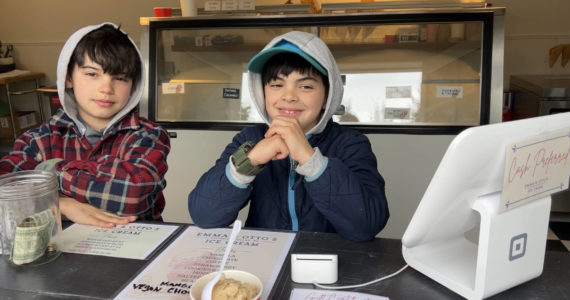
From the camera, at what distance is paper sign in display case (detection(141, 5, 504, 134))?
6.88 ft

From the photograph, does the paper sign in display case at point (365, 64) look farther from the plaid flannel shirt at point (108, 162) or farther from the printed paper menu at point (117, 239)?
the printed paper menu at point (117, 239)

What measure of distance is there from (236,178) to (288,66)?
14.9 inches

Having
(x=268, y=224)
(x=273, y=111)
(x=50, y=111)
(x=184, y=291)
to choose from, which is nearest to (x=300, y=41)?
(x=273, y=111)

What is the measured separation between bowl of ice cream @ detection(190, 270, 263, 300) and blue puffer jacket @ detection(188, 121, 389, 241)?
0.35 meters

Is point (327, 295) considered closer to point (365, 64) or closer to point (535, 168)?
point (535, 168)

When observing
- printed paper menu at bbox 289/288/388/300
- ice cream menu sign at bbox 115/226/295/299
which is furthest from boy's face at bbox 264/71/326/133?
A: printed paper menu at bbox 289/288/388/300

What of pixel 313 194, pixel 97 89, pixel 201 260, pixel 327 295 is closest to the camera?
pixel 327 295

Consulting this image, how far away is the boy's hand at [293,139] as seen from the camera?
1044 millimetres

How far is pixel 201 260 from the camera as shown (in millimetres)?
942

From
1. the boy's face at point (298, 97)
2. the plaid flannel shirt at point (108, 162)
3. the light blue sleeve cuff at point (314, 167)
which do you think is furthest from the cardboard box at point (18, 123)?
the light blue sleeve cuff at point (314, 167)

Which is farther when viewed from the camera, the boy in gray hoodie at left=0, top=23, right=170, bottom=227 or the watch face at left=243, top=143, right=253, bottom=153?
the boy in gray hoodie at left=0, top=23, right=170, bottom=227

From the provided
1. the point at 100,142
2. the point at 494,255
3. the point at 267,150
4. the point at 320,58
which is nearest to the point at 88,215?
the point at 100,142

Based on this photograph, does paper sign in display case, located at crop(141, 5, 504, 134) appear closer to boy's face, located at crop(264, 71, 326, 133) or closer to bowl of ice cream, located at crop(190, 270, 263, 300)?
boy's face, located at crop(264, 71, 326, 133)

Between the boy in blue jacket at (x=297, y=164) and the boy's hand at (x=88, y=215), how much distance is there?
0.65 feet
